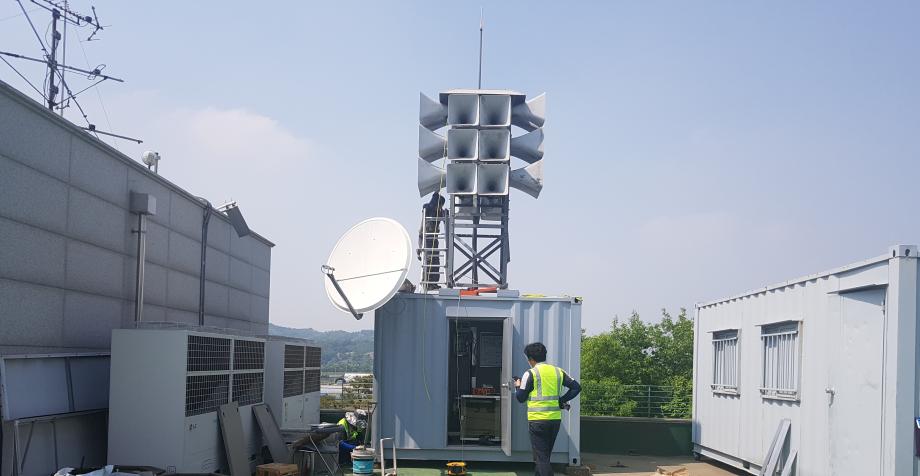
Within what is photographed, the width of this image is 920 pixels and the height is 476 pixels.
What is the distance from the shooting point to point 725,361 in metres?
12.4

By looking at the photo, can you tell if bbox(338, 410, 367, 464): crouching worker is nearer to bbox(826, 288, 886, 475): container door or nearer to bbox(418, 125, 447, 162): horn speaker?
bbox(418, 125, 447, 162): horn speaker

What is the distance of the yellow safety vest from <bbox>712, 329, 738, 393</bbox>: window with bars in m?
3.99

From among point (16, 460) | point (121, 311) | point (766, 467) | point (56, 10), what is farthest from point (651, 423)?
point (56, 10)

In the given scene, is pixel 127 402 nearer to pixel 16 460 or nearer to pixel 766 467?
pixel 16 460

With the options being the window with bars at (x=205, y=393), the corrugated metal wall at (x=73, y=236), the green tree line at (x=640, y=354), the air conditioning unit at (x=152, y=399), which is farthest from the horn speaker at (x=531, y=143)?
the green tree line at (x=640, y=354)

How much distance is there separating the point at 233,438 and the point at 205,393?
2.98 feet

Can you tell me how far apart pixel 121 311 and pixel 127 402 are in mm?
2432

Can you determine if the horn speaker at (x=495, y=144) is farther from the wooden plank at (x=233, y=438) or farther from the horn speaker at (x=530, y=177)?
the wooden plank at (x=233, y=438)

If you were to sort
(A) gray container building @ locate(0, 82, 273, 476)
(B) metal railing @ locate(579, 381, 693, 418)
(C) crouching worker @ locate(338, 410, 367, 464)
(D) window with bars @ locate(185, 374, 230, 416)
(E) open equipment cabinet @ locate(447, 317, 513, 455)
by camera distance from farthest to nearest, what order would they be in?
1. (B) metal railing @ locate(579, 381, 693, 418)
2. (C) crouching worker @ locate(338, 410, 367, 464)
3. (E) open equipment cabinet @ locate(447, 317, 513, 455)
4. (D) window with bars @ locate(185, 374, 230, 416)
5. (A) gray container building @ locate(0, 82, 273, 476)

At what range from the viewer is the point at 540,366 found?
29.1ft

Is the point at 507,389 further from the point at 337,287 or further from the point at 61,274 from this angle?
the point at 61,274

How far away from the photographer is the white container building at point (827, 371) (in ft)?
23.4

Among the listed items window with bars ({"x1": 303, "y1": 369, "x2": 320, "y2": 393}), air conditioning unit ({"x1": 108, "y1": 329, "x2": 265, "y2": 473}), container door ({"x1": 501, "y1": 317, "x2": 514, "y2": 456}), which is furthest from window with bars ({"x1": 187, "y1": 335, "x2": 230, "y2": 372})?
window with bars ({"x1": 303, "y1": 369, "x2": 320, "y2": 393})

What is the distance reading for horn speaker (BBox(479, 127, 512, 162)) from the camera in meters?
13.7
